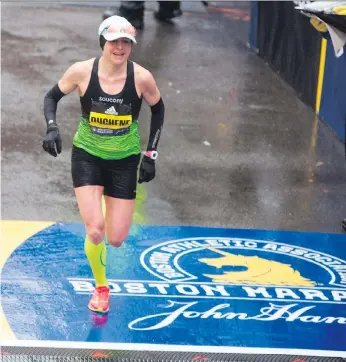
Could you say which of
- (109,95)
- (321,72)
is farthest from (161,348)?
(321,72)

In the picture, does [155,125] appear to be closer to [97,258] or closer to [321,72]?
[97,258]

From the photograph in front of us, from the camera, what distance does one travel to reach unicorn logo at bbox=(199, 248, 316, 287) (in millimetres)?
8219

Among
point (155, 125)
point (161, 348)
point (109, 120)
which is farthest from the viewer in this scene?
point (155, 125)

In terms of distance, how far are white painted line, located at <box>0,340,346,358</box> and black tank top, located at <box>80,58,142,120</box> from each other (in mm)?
1737

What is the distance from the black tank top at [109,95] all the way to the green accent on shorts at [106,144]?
0.13 metres

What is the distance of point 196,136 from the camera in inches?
503

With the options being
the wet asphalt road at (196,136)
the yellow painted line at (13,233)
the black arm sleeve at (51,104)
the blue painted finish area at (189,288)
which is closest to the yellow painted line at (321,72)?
the wet asphalt road at (196,136)

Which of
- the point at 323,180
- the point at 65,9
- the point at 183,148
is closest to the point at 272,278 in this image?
the point at 323,180

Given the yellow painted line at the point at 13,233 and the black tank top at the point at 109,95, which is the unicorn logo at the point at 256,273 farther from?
the black tank top at the point at 109,95

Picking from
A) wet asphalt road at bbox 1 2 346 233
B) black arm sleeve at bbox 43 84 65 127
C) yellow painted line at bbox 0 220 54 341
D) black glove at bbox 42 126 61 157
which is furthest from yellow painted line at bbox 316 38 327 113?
black glove at bbox 42 126 61 157

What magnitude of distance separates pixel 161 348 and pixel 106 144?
5.28 feet

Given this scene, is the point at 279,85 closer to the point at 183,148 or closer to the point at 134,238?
the point at 183,148

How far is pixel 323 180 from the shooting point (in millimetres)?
11375

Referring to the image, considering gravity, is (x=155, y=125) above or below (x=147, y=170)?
above
